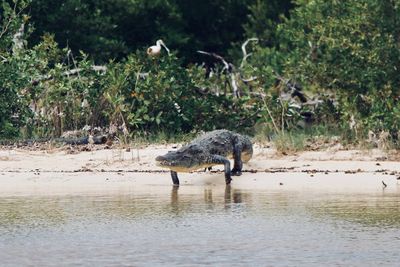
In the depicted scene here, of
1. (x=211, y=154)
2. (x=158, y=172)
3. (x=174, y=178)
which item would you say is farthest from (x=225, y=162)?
(x=158, y=172)

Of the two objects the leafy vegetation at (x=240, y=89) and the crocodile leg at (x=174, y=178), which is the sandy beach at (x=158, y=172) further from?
the leafy vegetation at (x=240, y=89)

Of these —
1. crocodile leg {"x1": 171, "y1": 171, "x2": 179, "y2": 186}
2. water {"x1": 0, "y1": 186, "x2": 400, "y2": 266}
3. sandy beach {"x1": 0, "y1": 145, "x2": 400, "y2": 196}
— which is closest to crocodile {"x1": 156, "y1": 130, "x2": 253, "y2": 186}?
crocodile leg {"x1": 171, "y1": 171, "x2": 179, "y2": 186}

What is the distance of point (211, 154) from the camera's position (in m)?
16.2

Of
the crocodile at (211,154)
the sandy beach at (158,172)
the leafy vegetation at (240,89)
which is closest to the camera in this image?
the sandy beach at (158,172)

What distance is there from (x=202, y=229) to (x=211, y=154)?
490 centimetres

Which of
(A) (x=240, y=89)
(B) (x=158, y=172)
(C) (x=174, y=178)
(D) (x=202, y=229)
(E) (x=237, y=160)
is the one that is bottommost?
(D) (x=202, y=229)

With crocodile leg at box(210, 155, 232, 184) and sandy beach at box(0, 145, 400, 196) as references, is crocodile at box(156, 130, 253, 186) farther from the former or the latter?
sandy beach at box(0, 145, 400, 196)

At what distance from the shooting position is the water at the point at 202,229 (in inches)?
382

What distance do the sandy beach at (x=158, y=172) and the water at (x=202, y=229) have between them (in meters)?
0.72

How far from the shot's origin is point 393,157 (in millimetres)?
17141

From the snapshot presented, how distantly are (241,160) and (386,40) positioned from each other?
4.44 meters

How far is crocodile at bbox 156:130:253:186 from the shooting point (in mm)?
15477

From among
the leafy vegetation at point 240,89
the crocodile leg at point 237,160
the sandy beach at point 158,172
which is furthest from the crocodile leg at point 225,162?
the leafy vegetation at point 240,89

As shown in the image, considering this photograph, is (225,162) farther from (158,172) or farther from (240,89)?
(240,89)
